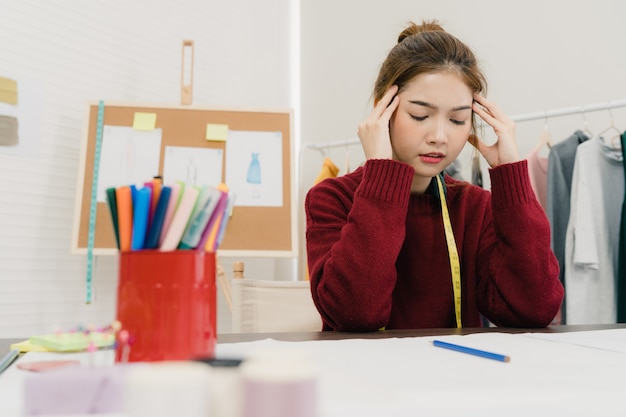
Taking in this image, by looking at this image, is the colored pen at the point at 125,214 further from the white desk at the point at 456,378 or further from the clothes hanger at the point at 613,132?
the clothes hanger at the point at 613,132

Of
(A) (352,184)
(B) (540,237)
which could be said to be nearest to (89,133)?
(A) (352,184)

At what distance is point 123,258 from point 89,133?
5.56 feet

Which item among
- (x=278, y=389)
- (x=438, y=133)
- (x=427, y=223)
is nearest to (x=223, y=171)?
(x=427, y=223)

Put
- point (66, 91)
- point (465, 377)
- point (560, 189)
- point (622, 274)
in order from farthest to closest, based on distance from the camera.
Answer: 1. point (66, 91)
2. point (560, 189)
3. point (622, 274)
4. point (465, 377)

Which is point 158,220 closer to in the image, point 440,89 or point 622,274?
point 440,89

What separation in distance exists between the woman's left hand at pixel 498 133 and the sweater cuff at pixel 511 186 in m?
0.05

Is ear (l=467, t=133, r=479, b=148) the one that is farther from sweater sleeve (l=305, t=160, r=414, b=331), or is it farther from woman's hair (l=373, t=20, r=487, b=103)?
sweater sleeve (l=305, t=160, r=414, b=331)

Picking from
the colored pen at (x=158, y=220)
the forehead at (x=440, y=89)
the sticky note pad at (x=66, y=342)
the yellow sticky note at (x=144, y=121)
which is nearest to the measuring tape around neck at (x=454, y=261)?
the forehead at (x=440, y=89)

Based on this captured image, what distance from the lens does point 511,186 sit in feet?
3.53

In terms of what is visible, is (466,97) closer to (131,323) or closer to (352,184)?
(352,184)

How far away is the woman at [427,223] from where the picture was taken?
985mm

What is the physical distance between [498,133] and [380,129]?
249 millimetres

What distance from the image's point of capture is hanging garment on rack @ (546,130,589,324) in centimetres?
182

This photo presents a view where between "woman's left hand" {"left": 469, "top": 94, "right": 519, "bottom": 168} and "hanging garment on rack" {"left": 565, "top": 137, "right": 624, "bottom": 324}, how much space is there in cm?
69
